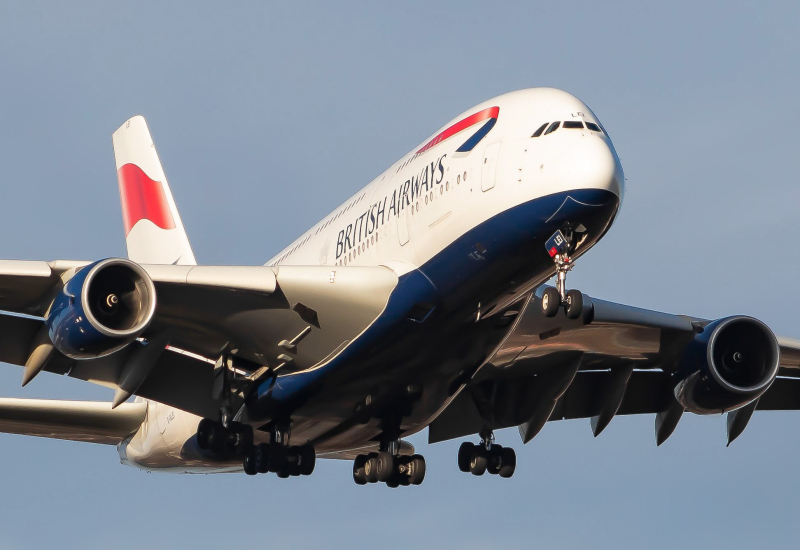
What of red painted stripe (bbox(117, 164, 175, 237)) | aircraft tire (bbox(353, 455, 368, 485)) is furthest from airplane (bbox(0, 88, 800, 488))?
red painted stripe (bbox(117, 164, 175, 237))

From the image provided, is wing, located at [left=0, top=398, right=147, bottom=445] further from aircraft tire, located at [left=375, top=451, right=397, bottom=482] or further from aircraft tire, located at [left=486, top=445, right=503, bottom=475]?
aircraft tire, located at [left=486, top=445, right=503, bottom=475]

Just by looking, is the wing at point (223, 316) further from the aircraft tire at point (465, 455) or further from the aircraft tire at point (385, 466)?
the aircraft tire at point (465, 455)

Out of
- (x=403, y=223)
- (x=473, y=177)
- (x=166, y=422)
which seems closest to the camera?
(x=473, y=177)

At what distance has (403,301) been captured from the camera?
2278 centimetres

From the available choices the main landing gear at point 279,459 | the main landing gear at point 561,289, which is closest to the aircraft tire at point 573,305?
the main landing gear at point 561,289

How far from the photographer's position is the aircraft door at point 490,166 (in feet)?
72.1

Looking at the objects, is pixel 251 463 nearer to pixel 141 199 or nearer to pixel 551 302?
pixel 551 302

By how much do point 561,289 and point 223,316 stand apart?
6441 mm

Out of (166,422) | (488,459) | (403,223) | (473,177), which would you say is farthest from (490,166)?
(166,422)

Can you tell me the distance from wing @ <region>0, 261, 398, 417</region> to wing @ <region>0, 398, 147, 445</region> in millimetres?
2091

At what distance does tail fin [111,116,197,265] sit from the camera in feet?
115

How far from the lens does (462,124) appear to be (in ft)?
76.9

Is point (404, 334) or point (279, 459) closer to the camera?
point (404, 334)

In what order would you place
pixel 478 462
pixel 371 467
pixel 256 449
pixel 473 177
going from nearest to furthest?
pixel 473 177 → pixel 256 449 → pixel 371 467 → pixel 478 462
